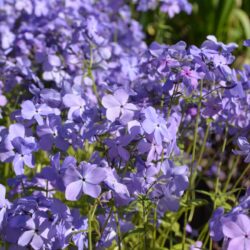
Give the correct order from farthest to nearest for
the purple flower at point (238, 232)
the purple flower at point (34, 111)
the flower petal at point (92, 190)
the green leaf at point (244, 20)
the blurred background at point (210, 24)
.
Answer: the blurred background at point (210, 24) < the green leaf at point (244, 20) < the purple flower at point (34, 111) < the flower petal at point (92, 190) < the purple flower at point (238, 232)

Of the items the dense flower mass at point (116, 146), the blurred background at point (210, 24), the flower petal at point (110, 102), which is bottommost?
the blurred background at point (210, 24)

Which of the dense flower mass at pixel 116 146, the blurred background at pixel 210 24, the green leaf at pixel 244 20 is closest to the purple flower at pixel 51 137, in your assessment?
the dense flower mass at pixel 116 146

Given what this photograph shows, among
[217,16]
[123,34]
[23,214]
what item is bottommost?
[217,16]

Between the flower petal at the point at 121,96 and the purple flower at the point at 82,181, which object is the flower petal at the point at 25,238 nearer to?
the purple flower at the point at 82,181

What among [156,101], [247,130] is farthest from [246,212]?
[247,130]

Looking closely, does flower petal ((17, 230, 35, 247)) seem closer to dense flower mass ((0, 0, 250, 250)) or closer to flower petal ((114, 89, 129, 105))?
dense flower mass ((0, 0, 250, 250))

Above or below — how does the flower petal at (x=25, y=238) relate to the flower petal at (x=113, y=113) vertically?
below

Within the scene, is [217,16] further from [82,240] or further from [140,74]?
[82,240]

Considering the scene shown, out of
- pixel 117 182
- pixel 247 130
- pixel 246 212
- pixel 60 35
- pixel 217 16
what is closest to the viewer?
pixel 246 212

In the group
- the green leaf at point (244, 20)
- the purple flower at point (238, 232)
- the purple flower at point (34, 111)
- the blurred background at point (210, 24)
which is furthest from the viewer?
the blurred background at point (210, 24)
